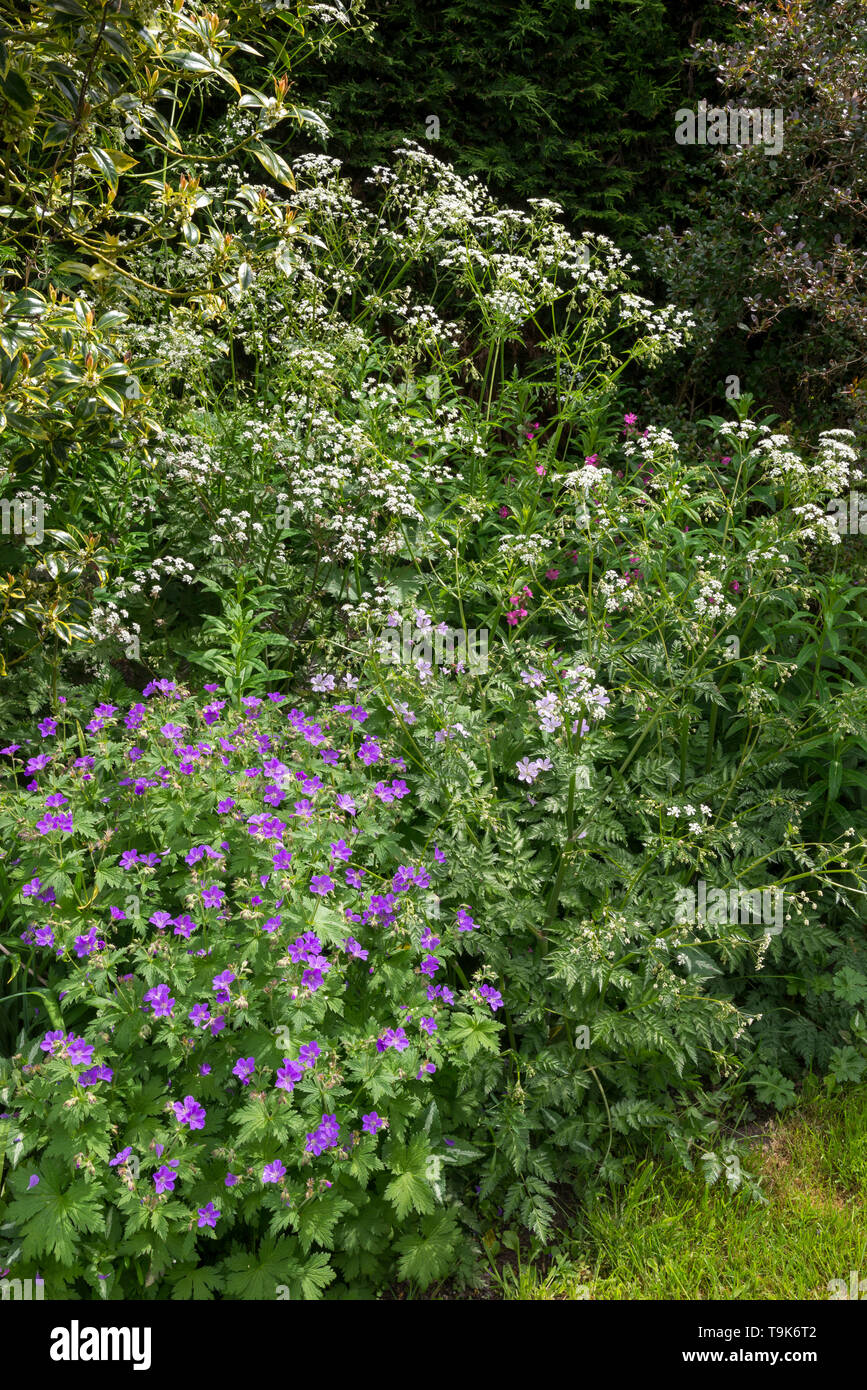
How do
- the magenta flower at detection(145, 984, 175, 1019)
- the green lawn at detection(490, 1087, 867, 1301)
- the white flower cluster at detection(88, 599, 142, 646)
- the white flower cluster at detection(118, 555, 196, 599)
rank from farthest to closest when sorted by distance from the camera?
1. the white flower cluster at detection(118, 555, 196, 599)
2. the white flower cluster at detection(88, 599, 142, 646)
3. the green lawn at detection(490, 1087, 867, 1301)
4. the magenta flower at detection(145, 984, 175, 1019)

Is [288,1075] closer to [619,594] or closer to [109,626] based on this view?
[619,594]

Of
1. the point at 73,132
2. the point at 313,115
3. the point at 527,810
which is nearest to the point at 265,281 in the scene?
the point at 313,115

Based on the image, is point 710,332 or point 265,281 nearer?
point 265,281

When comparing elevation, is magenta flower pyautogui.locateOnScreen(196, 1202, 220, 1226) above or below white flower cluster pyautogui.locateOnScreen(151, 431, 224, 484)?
below

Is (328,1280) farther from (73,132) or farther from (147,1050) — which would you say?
(73,132)

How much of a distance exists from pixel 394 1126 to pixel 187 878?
0.84m

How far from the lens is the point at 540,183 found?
662cm

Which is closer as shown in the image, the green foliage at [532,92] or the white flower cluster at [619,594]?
the white flower cluster at [619,594]

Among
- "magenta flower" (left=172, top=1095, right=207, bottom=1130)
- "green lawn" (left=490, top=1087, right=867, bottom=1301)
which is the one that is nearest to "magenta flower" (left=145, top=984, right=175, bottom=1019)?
"magenta flower" (left=172, top=1095, right=207, bottom=1130)

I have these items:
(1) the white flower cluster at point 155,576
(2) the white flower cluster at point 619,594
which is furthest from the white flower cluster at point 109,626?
(2) the white flower cluster at point 619,594

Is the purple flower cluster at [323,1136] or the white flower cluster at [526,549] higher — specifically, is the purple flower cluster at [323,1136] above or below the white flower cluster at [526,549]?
below

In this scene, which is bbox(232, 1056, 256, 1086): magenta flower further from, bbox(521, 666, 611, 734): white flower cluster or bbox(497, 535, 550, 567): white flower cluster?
bbox(497, 535, 550, 567): white flower cluster

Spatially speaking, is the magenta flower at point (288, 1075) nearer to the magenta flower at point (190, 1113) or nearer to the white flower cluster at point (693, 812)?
the magenta flower at point (190, 1113)

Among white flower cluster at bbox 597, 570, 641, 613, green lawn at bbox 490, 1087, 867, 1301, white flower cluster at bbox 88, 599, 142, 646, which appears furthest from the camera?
white flower cluster at bbox 88, 599, 142, 646
